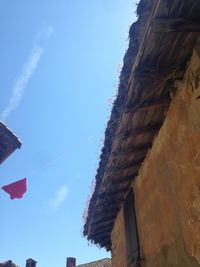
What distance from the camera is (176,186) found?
404 cm

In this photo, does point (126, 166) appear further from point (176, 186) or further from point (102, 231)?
point (102, 231)

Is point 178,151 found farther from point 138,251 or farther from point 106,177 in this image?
point 138,251

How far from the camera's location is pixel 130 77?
3.78 m

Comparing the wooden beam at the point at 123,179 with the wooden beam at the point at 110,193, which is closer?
the wooden beam at the point at 123,179

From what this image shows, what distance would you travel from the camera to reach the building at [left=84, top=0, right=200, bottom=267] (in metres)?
3.30

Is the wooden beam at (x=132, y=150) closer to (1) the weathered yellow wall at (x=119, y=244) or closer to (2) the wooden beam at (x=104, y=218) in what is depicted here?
(1) the weathered yellow wall at (x=119, y=244)

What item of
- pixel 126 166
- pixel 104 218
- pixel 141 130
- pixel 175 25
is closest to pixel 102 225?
pixel 104 218

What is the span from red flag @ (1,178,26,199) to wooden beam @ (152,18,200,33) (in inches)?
184

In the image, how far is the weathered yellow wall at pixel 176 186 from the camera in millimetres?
3521

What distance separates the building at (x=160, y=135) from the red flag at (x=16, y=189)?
175 centimetres

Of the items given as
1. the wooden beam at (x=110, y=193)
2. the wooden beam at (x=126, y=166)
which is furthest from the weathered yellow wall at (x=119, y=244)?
the wooden beam at (x=126, y=166)

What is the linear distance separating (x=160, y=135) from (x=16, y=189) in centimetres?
348

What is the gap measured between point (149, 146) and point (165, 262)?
1.86 meters

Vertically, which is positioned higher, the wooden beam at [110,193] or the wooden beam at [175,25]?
the wooden beam at [175,25]
